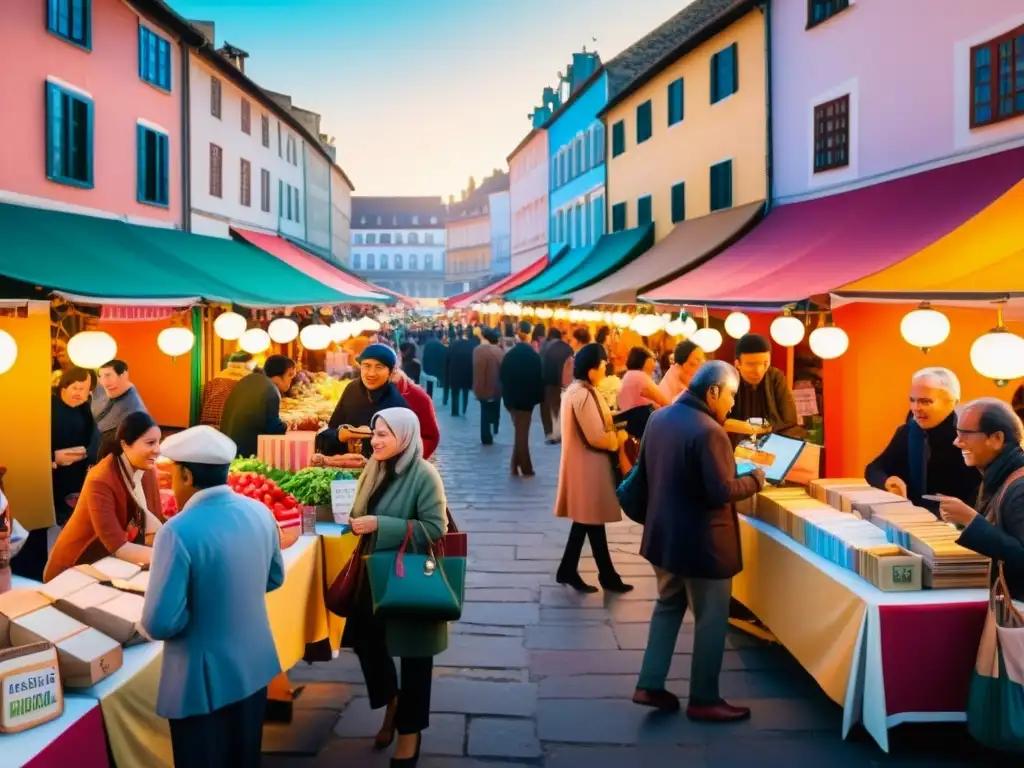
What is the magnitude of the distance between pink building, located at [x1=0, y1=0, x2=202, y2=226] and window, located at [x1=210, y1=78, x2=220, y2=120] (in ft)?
6.71

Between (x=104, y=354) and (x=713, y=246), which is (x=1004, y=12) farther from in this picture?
(x=104, y=354)

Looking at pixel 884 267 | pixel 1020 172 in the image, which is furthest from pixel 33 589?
pixel 1020 172

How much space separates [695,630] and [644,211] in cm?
1865

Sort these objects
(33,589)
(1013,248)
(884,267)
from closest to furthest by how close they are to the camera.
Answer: (33,589), (1013,248), (884,267)

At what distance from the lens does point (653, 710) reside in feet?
18.8

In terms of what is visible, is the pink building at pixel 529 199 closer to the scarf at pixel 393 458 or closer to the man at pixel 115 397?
the man at pixel 115 397

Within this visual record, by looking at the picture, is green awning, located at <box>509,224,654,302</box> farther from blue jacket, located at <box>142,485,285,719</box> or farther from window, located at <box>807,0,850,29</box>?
blue jacket, located at <box>142,485,285,719</box>

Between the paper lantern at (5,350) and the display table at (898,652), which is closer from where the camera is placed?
the display table at (898,652)

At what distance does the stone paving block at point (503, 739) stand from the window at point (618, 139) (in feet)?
70.3

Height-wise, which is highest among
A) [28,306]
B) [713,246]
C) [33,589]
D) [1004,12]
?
[1004,12]

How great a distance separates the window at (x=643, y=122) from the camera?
23.0 meters

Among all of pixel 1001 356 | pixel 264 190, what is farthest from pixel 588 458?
pixel 264 190

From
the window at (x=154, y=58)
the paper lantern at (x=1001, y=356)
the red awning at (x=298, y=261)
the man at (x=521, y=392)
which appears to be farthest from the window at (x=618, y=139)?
the paper lantern at (x=1001, y=356)

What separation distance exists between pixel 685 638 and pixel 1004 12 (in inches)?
313
